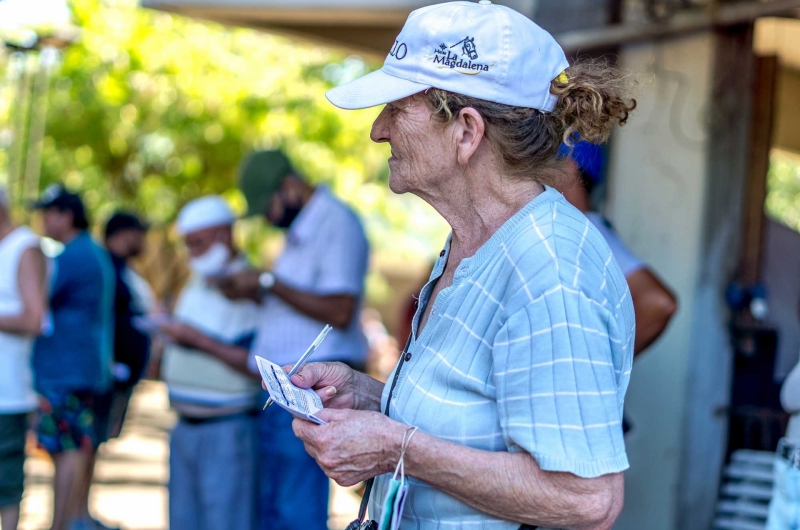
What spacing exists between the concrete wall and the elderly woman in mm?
2197

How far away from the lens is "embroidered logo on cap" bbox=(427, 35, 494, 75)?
1.73m

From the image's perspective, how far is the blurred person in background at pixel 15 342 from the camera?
15.0 feet

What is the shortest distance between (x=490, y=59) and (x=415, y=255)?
17.8 metres

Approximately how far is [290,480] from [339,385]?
261 centimetres

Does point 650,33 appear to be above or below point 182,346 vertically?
above

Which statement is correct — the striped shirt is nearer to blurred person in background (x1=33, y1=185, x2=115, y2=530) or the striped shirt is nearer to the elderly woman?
the elderly woman

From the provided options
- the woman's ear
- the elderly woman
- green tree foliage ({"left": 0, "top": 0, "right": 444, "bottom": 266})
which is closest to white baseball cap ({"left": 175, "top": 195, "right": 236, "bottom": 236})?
the elderly woman

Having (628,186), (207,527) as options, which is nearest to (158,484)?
(207,527)

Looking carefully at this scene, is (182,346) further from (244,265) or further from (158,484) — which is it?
(158,484)

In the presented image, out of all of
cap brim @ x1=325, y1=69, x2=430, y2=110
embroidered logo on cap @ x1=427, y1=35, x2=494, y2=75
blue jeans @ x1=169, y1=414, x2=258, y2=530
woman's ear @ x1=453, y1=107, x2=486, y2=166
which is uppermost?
embroidered logo on cap @ x1=427, y1=35, x2=494, y2=75

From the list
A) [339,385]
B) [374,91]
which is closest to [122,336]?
[339,385]

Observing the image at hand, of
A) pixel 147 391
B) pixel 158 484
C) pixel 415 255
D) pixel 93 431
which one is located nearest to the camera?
pixel 93 431

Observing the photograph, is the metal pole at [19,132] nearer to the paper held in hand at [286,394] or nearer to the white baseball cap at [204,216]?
the white baseball cap at [204,216]

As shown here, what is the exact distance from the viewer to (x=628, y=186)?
4258mm
